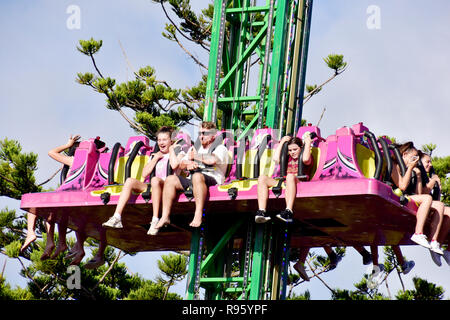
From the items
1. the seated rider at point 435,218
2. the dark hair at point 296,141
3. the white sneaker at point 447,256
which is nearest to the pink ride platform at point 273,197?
the dark hair at point 296,141

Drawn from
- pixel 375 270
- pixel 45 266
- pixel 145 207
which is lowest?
pixel 45 266

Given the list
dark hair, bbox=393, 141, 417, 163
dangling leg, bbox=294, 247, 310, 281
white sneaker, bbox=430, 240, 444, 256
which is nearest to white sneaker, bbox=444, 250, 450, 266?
white sneaker, bbox=430, 240, 444, 256

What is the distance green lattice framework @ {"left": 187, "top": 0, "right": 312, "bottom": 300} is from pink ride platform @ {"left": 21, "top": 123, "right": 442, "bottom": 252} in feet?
1.01

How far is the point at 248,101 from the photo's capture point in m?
12.0

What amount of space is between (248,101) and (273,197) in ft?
7.08

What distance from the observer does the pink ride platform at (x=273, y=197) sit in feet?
33.1

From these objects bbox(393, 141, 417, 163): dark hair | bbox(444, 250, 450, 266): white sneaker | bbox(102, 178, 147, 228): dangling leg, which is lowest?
bbox(444, 250, 450, 266): white sneaker

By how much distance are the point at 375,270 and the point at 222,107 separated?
2.74 metres

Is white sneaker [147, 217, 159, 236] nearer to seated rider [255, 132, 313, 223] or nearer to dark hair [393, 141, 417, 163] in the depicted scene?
seated rider [255, 132, 313, 223]

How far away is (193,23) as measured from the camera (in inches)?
772

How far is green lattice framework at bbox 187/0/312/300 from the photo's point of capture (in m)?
10.9
